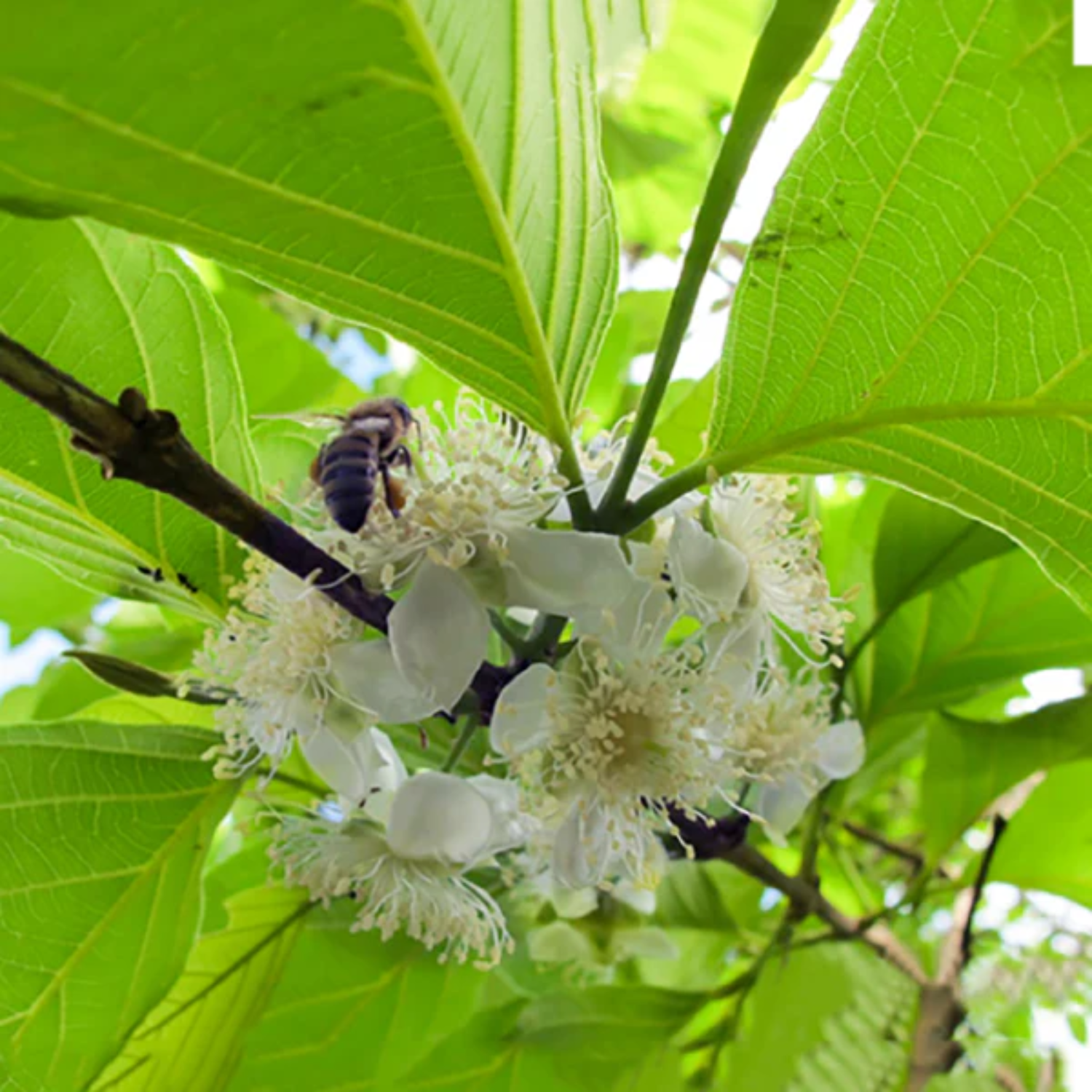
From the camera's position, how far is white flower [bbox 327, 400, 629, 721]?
2.51ft

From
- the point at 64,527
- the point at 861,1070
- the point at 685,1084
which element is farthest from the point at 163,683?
the point at 861,1070

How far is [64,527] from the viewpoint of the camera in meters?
0.88

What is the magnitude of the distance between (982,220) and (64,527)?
0.70 metres

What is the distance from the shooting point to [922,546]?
1.24m

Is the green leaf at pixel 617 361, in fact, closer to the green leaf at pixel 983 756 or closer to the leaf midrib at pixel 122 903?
the green leaf at pixel 983 756

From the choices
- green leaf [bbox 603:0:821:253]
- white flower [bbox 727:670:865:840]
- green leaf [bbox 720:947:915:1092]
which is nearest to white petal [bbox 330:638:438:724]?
white flower [bbox 727:670:865:840]

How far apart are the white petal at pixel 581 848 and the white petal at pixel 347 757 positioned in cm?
17

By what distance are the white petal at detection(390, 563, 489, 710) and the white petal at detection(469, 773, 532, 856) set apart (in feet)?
0.69

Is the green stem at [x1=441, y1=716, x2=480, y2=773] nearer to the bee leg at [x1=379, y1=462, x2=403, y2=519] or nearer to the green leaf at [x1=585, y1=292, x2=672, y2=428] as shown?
the bee leg at [x1=379, y1=462, x2=403, y2=519]

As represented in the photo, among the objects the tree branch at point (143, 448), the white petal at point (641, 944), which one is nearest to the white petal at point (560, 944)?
the white petal at point (641, 944)

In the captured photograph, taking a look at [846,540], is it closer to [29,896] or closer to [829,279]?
[829,279]

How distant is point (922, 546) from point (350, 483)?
699mm

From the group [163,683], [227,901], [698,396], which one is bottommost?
[227,901]

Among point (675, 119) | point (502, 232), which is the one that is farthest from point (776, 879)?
point (675, 119)
